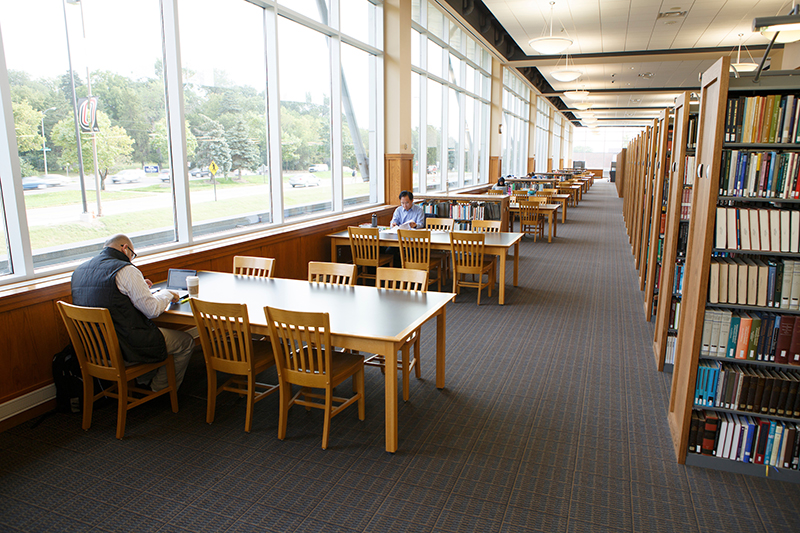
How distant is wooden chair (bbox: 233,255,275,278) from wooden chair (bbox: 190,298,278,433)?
1008mm

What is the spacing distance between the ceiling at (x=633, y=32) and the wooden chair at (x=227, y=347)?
26.2ft

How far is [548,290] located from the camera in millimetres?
6324

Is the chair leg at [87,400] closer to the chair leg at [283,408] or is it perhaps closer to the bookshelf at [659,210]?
the chair leg at [283,408]

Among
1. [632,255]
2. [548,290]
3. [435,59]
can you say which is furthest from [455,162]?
[548,290]

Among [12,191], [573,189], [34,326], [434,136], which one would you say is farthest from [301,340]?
[573,189]

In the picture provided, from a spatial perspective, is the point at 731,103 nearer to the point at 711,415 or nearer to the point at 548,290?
the point at 711,415

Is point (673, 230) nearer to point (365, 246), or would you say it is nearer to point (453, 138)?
point (365, 246)

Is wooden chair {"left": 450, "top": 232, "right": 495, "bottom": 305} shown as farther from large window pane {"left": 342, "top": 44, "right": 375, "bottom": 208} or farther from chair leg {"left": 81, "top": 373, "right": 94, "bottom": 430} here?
chair leg {"left": 81, "top": 373, "right": 94, "bottom": 430}

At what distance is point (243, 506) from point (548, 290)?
4737mm

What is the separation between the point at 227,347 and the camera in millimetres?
2938

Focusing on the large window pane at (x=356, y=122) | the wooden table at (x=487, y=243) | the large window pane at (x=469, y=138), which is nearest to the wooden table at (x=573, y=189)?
the large window pane at (x=469, y=138)

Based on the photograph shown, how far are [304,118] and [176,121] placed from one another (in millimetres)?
1978

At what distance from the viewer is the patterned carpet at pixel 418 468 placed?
7.56ft

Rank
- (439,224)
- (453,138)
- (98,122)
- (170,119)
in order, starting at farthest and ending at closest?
1. (453,138)
2. (439,224)
3. (170,119)
4. (98,122)
